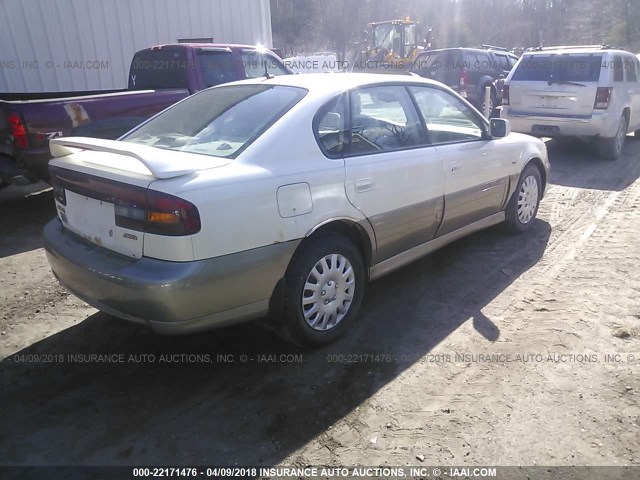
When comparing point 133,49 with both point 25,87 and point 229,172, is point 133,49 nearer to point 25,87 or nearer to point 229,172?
point 25,87

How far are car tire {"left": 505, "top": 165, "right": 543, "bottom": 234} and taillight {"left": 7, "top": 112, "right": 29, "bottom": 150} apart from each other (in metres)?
4.91

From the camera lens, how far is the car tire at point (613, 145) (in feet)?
27.9

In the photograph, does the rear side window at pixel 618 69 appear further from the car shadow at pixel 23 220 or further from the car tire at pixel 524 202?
the car shadow at pixel 23 220

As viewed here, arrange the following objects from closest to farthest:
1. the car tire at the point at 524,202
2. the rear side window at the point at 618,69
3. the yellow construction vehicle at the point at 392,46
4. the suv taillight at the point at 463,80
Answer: the car tire at the point at 524,202
the rear side window at the point at 618,69
the suv taillight at the point at 463,80
the yellow construction vehicle at the point at 392,46

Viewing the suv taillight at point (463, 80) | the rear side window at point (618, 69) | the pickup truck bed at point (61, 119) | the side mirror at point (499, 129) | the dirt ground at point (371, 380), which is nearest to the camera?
the dirt ground at point (371, 380)

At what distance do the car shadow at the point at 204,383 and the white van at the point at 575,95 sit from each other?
5554mm

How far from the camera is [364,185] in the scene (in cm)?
328

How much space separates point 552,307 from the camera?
3809 mm

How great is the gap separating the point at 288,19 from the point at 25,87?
3569 centimetres

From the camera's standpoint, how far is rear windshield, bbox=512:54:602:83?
8383 millimetres

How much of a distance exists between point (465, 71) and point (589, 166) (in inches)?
292

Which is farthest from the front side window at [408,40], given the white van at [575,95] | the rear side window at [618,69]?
the rear side window at [618,69]

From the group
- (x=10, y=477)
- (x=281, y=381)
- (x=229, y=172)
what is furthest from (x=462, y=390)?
(x=10, y=477)

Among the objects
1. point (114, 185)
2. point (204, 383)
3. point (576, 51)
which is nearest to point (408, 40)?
point (576, 51)
